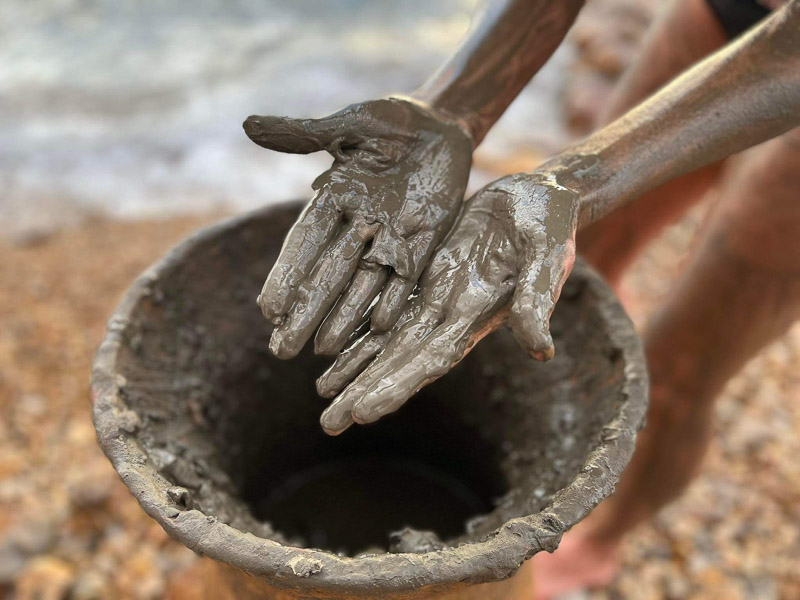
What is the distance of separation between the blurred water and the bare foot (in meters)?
2.04

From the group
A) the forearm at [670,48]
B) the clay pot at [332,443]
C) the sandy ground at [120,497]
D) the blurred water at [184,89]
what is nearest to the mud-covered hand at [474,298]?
the clay pot at [332,443]

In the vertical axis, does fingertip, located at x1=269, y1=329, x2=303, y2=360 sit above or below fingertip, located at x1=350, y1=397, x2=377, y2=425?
below

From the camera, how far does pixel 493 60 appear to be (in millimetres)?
1222

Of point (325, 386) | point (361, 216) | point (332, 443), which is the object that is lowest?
point (332, 443)

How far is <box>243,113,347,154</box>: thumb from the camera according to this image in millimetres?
992

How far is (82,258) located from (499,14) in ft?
6.56

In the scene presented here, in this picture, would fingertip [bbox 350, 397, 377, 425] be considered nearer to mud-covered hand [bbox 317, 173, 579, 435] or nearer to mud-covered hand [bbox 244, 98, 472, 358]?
mud-covered hand [bbox 317, 173, 579, 435]

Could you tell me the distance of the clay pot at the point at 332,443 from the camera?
2.59ft

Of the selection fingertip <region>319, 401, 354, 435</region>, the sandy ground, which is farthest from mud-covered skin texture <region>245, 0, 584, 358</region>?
the sandy ground

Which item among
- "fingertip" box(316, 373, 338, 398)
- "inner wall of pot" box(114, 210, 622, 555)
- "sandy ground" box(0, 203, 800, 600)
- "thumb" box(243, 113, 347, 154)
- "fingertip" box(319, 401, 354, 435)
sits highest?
"thumb" box(243, 113, 347, 154)

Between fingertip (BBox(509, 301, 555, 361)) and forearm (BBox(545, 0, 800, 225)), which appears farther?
forearm (BBox(545, 0, 800, 225))

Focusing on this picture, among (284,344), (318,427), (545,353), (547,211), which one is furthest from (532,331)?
(318,427)

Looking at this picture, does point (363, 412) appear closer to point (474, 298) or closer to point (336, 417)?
point (336, 417)

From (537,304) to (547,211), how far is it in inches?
6.3
